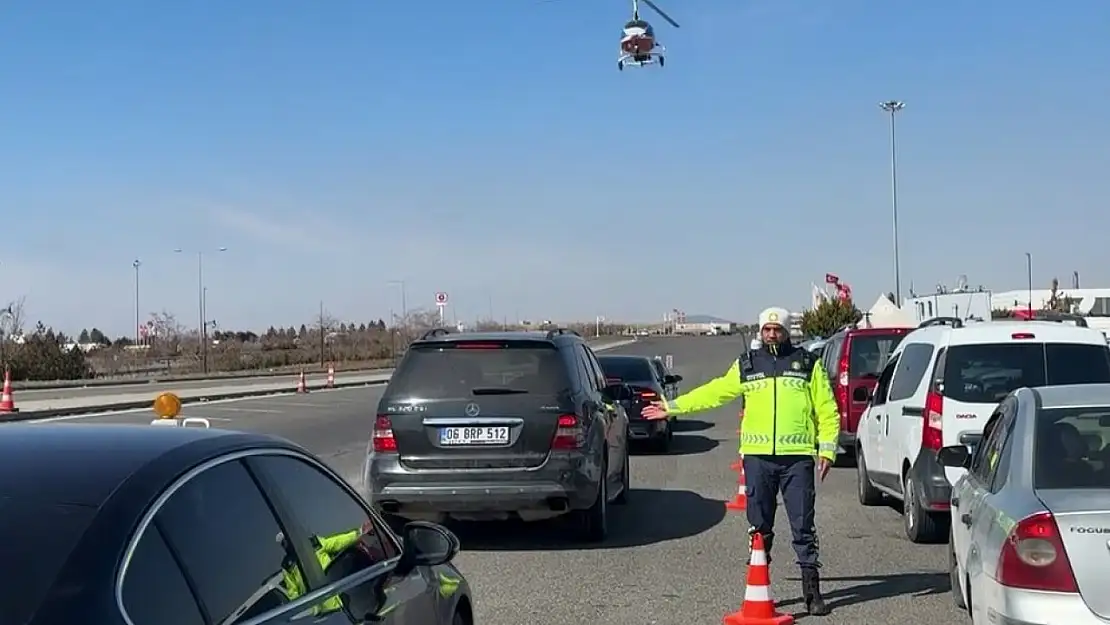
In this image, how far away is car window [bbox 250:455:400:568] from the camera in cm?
414

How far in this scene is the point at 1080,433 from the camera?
20.6ft

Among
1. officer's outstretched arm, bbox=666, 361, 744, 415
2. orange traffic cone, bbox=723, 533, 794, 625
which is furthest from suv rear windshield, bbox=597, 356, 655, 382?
orange traffic cone, bbox=723, 533, 794, 625

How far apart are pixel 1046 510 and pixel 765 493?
Answer: 9.94 feet

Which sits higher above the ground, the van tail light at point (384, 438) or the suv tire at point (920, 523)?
the van tail light at point (384, 438)

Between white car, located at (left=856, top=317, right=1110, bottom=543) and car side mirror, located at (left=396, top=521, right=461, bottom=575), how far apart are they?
19.6 feet

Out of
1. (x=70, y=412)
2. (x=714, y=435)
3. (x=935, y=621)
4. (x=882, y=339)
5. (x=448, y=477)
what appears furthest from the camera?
(x=70, y=412)

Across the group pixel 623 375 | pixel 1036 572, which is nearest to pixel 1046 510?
pixel 1036 572

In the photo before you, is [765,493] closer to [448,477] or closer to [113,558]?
[448,477]

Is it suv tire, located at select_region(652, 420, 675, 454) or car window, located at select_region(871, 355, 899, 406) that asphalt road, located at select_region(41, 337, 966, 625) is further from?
suv tire, located at select_region(652, 420, 675, 454)

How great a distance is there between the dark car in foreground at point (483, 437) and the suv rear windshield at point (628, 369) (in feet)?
35.1

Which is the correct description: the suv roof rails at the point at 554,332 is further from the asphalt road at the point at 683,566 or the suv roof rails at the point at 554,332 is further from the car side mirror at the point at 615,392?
the asphalt road at the point at 683,566

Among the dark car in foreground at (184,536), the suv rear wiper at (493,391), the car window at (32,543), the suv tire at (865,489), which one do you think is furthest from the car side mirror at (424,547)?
the suv tire at (865,489)

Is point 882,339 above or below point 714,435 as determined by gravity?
above

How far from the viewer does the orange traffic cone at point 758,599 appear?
7.71 m
